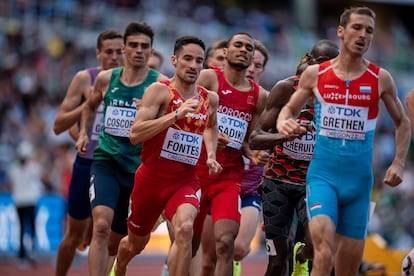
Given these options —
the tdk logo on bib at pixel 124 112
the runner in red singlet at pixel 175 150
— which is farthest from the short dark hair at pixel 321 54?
the tdk logo on bib at pixel 124 112

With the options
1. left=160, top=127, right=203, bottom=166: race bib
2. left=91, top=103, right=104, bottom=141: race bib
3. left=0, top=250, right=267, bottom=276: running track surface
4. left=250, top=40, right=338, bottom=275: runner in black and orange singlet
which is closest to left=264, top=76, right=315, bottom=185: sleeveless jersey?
left=250, top=40, right=338, bottom=275: runner in black and orange singlet

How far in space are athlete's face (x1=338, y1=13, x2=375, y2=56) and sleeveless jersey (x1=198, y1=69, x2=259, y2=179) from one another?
228 centimetres

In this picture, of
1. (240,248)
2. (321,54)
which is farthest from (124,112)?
(321,54)

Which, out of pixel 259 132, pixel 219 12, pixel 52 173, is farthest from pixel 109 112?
pixel 219 12

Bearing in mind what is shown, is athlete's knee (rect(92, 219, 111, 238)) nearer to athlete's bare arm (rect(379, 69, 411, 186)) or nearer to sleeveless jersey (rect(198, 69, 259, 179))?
sleeveless jersey (rect(198, 69, 259, 179))

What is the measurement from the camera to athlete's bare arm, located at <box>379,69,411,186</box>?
9.16 meters

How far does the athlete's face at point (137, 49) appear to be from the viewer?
37.6 ft

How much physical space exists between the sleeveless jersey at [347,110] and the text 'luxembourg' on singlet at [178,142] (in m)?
1.60

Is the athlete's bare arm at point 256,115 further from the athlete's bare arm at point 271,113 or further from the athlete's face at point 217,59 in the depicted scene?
the athlete's face at point 217,59

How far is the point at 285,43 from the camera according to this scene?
33562mm

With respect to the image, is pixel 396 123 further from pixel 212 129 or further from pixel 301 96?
pixel 212 129

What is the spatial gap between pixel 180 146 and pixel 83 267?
9.89m

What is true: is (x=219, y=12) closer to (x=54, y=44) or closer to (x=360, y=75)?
(x=54, y=44)

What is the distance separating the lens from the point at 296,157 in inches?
430
